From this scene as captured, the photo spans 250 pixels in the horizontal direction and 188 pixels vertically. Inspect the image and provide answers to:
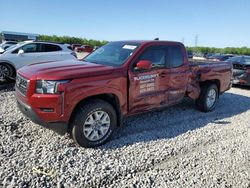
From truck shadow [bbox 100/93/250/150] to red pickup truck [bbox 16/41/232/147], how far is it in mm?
373

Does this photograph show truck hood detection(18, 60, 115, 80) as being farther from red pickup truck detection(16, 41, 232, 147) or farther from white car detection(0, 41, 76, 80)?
white car detection(0, 41, 76, 80)

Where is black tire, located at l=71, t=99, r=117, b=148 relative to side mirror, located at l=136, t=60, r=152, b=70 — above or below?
below

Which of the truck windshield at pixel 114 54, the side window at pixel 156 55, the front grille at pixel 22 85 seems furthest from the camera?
the side window at pixel 156 55

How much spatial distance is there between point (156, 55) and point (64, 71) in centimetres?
216

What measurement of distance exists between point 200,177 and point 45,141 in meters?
2.61

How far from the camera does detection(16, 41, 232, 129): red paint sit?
428cm

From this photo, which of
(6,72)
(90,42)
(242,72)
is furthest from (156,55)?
(90,42)

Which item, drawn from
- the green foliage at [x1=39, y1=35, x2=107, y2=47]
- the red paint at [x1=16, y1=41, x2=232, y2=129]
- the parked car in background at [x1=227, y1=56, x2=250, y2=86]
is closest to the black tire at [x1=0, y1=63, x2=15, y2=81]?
the red paint at [x1=16, y1=41, x2=232, y2=129]

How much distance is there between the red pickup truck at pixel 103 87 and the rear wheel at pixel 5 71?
17.1 ft

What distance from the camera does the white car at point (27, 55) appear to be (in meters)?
9.93

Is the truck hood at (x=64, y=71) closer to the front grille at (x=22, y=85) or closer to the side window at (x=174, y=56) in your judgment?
the front grille at (x=22, y=85)

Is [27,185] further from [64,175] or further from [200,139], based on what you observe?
[200,139]

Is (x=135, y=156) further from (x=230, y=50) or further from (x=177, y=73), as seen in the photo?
(x=230, y=50)

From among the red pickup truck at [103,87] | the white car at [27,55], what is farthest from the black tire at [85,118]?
the white car at [27,55]
